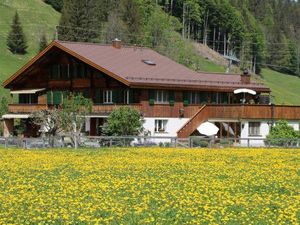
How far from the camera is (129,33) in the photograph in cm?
11831

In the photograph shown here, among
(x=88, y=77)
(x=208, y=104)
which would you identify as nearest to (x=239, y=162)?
(x=208, y=104)

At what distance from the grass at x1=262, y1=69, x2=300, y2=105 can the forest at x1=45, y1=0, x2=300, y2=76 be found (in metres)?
4.61

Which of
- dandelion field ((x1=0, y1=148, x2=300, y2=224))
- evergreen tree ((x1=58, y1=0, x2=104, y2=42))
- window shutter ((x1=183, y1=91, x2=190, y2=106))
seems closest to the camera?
dandelion field ((x1=0, y1=148, x2=300, y2=224))

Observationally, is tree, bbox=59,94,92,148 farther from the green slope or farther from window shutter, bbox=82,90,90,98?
the green slope

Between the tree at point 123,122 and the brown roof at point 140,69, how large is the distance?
3.06 meters

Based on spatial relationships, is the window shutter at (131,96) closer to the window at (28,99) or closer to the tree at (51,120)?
the tree at (51,120)

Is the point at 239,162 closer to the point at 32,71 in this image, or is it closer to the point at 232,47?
the point at 32,71

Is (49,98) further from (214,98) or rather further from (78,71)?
(214,98)

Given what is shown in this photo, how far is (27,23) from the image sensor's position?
11731 centimetres

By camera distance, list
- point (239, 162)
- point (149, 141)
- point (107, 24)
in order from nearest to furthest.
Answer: point (239, 162) < point (149, 141) < point (107, 24)

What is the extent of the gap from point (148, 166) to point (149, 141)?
789 inches

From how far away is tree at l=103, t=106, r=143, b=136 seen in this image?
46688 millimetres

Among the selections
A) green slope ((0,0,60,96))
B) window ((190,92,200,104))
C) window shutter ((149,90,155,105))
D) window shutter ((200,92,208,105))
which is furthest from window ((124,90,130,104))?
green slope ((0,0,60,96))

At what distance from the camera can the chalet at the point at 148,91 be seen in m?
51.6
